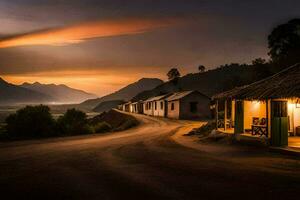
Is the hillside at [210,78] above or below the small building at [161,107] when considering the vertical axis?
above

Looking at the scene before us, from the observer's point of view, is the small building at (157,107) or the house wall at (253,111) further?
the small building at (157,107)

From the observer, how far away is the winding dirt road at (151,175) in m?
→ 9.38

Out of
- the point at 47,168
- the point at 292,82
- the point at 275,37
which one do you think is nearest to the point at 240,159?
the point at 292,82

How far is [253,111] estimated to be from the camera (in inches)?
992

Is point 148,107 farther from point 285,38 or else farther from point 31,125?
point 31,125

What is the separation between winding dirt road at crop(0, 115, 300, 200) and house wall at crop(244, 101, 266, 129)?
22.8ft

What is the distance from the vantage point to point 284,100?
18359mm

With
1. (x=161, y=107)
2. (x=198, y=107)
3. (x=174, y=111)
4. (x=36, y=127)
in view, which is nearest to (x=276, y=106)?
(x=36, y=127)

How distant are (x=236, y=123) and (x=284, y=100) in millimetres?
3953

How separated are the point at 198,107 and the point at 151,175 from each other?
4039cm

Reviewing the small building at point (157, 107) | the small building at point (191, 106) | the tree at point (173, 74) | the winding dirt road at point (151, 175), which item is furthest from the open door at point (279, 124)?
the tree at point (173, 74)

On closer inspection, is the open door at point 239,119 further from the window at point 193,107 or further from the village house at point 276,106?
the window at point 193,107

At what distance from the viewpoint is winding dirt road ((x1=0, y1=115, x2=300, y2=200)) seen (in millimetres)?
9375

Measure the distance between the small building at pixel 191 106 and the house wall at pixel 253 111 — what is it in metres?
25.1
